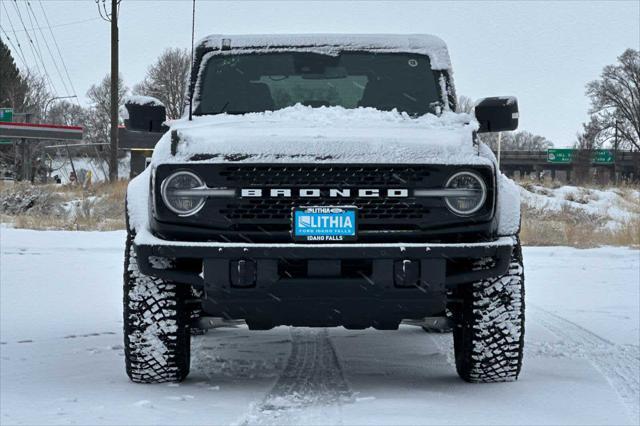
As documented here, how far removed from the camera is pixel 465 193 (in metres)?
3.88

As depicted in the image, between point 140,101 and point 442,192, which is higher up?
point 140,101

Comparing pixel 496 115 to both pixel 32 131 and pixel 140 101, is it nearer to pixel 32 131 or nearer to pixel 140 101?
pixel 140 101

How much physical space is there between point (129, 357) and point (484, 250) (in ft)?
5.69

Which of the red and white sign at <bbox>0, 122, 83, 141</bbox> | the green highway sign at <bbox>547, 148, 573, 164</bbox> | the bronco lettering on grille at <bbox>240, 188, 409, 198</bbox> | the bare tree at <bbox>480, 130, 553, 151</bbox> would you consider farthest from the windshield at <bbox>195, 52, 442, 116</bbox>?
the bare tree at <bbox>480, 130, 553, 151</bbox>

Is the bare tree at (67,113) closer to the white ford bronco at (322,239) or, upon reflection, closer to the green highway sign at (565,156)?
the green highway sign at (565,156)

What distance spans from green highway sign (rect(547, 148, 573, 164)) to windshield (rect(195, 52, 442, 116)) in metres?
65.5

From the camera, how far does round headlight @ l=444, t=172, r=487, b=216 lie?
3873mm

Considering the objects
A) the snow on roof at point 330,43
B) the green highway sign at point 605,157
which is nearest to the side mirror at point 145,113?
the snow on roof at point 330,43

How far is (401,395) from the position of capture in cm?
392

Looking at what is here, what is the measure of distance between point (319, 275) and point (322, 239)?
0.16 m

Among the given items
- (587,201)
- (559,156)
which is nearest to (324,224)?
(587,201)

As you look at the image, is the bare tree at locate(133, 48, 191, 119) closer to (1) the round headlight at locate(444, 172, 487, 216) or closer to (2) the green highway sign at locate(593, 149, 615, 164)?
(2) the green highway sign at locate(593, 149, 615, 164)

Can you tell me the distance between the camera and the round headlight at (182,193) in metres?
3.85

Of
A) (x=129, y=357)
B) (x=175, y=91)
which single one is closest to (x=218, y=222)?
(x=129, y=357)
